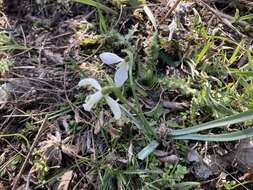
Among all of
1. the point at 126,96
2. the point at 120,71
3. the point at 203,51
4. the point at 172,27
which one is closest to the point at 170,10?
the point at 172,27

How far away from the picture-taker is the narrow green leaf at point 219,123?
1370 mm

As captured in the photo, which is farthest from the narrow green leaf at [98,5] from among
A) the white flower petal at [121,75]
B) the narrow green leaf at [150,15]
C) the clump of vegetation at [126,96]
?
the white flower petal at [121,75]

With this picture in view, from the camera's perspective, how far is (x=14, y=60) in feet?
Result: 5.67

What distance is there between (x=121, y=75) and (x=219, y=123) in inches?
13.8

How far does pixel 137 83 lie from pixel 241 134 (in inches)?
16.8

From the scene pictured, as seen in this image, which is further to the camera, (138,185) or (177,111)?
(177,111)

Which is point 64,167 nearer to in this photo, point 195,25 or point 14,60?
point 14,60

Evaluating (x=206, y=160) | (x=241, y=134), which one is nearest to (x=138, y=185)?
(x=206, y=160)

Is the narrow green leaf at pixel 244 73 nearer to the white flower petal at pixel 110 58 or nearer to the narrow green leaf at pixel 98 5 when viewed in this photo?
the white flower petal at pixel 110 58

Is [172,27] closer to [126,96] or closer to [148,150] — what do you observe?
[126,96]

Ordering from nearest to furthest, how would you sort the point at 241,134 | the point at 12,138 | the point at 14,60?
the point at 241,134 < the point at 12,138 < the point at 14,60

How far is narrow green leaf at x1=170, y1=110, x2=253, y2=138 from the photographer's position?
1.37 metres

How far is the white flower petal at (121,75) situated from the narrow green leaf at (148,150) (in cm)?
24

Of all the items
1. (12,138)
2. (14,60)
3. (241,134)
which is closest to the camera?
(241,134)
